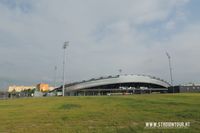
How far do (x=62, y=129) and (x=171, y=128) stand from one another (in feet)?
19.5

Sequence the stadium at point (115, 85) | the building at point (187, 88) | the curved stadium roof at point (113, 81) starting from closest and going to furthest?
the building at point (187, 88) → the stadium at point (115, 85) → the curved stadium roof at point (113, 81)

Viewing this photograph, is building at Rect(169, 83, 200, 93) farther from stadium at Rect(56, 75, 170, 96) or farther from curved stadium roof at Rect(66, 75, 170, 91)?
curved stadium roof at Rect(66, 75, 170, 91)

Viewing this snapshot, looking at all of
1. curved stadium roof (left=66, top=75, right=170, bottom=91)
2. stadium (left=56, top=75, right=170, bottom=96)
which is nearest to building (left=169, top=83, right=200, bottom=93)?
stadium (left=56, top=75, right=170, bottom=96)

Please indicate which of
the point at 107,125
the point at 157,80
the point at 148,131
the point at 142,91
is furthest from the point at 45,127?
the point at 157,80

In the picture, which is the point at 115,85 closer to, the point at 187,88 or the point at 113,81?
the point at 113,81

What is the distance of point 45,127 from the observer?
1606 centimetres

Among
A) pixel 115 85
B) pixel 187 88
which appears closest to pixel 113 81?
pixel 115 85

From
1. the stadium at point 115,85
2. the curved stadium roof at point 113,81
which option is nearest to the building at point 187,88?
the stadium at point 115,85

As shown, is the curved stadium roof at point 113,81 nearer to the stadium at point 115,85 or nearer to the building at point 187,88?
the stadium at point 115,85

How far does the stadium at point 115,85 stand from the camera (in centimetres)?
17000

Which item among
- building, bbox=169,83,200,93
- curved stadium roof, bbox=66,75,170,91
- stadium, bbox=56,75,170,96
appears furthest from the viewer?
curved stadium roof, bbox=66,75,170,91

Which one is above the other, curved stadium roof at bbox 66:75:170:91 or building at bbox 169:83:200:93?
curved stadium roof at bbox 66:75:170:91

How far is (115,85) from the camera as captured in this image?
17638cm

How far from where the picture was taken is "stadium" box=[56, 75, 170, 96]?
17000cm
